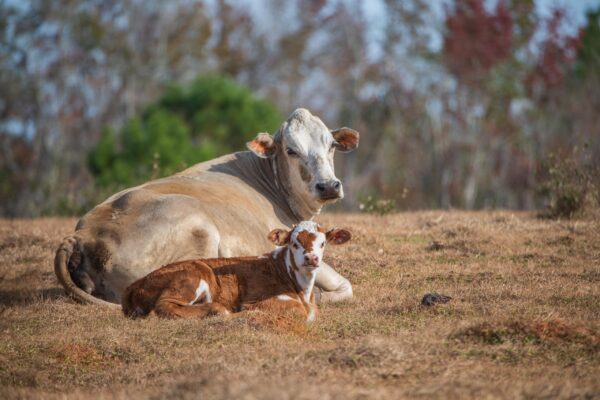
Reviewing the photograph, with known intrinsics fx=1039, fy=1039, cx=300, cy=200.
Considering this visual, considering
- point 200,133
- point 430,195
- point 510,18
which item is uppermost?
point 510,18

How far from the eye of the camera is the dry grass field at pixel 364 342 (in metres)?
7.16

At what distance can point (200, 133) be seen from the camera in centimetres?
4256

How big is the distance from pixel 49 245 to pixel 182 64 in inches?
1635

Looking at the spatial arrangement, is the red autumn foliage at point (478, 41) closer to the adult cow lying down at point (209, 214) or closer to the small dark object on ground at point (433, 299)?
the adult cow lying down at point (209, 214)

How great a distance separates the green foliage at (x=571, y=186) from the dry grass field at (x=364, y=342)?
313cm

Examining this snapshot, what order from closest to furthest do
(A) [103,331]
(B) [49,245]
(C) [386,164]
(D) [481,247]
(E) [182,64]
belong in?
(A) [103,331], (D) [481,247], (B) [49,245], (C) [386,164], (E) [182,64]

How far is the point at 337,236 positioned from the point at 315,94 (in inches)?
1904

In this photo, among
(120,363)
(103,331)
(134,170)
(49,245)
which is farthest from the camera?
(134,170)

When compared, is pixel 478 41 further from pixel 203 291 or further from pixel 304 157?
pixel 203 291

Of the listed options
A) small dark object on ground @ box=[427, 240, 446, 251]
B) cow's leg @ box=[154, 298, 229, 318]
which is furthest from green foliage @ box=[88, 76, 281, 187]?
cow's leg @ box=[154, 298, 229, 318]

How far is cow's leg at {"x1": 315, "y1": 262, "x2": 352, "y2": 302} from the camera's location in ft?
34.0

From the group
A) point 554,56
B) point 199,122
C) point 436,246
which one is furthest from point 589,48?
point 436,246

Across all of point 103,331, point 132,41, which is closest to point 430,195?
point 132,41

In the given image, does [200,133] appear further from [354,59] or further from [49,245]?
[49,245]
